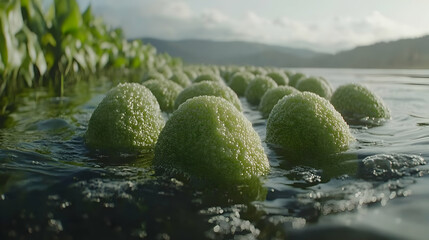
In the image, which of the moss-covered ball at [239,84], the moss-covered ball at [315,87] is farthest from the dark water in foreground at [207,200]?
the moss-covered ball at [239,84]

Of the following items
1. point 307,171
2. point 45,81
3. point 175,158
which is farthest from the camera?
point 45,81

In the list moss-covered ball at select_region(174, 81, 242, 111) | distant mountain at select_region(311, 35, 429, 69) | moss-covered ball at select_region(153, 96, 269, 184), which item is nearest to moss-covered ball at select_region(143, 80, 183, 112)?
moss-covered ball at select_region(174, 81, 242, 111)

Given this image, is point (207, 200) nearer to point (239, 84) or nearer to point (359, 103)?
point (359, 103)

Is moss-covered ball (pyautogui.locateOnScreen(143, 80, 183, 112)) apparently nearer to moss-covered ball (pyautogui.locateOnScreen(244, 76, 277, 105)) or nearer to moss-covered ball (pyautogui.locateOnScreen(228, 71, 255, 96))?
moss-covered ball (pyautogui.locateOnScreen(244, 76, 277, 105))

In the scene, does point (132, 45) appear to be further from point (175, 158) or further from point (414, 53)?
point (414, 53)

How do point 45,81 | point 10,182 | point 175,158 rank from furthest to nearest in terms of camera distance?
1. point 45,81
2. point 175,158
3. point 10,182

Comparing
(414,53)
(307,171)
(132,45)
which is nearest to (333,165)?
(307,171)
